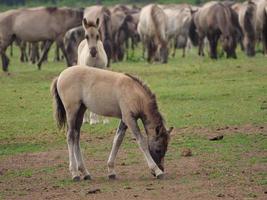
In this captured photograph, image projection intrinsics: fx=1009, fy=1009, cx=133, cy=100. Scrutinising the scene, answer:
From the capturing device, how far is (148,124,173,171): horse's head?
1188cm

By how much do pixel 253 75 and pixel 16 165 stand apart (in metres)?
13.5

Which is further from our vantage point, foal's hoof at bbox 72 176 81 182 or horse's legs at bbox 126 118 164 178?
foal's hoof at bbox 72 176 81 182

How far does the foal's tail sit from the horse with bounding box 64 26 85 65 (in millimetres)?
17623

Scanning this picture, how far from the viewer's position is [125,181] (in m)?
11.7

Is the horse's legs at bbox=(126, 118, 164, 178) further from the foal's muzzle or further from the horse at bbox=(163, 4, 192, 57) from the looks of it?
the horse at bbox=(163, 4, 192, 57)

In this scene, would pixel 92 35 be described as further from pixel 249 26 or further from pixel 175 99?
pixel 249 26

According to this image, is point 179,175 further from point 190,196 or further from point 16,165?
point 16,165

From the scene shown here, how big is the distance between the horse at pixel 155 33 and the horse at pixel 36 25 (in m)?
3.78

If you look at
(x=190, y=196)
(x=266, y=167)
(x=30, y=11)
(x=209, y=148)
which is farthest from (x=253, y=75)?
(x=190, y=196)

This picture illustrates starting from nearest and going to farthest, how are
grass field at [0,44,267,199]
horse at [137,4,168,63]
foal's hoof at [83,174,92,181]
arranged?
1. grass field at [0,44,267,199]
2. foal's hoof at [83,174,92,181]
3. horse at [137,4,168,63]

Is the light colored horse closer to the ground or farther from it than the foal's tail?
closer to the ground

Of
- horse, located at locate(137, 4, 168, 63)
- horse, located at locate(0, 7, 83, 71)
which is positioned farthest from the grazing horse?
horse, located at locate(0, 7, 83, 71)

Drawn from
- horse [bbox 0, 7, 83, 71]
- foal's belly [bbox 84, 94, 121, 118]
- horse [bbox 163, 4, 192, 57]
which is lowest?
horse [bbox 163, 4, 192, 57]

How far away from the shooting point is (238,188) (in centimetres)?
1083
